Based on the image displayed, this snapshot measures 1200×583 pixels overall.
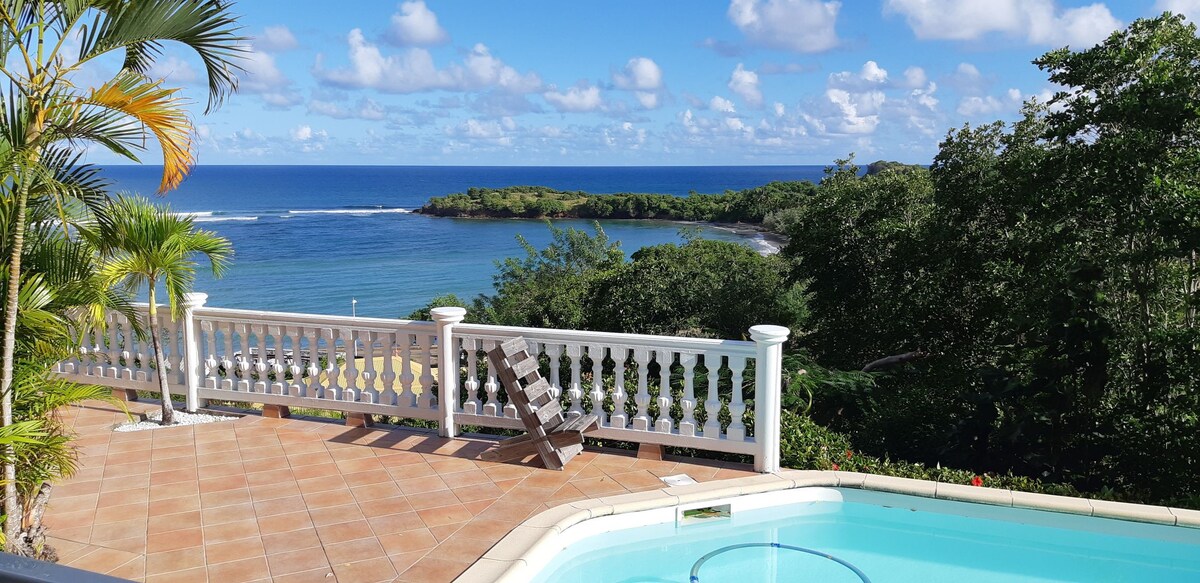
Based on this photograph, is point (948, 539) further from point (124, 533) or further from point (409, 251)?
point (409, 251)

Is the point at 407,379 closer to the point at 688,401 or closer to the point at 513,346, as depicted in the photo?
the point at 513,346

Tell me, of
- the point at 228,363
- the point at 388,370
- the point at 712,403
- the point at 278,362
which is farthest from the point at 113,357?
the point at 712,403

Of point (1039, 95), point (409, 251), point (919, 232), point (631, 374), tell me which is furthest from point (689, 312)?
point (409, 251)

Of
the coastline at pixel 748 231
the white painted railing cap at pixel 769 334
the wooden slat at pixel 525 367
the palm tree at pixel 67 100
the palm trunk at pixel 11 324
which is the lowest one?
the coastline at pixel 748 231

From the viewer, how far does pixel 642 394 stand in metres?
5.54

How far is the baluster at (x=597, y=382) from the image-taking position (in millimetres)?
5531

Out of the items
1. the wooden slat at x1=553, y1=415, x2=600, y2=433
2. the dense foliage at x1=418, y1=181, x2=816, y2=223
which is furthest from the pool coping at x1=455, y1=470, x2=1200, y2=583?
the dense foliage at x1=418, y1=181, x2=816, y2=223

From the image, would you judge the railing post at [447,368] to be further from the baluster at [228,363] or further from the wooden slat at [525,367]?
the baluster at [228,363]

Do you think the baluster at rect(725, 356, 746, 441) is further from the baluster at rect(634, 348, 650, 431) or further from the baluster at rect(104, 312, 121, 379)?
the baluster at rect(104, 312, 121, 379)

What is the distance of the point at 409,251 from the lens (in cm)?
5931

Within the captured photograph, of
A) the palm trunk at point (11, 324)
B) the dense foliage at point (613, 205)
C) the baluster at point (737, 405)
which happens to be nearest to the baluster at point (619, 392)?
the baluster at point (737, 405)

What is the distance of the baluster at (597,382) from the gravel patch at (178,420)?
2.93 m

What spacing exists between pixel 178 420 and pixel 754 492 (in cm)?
440

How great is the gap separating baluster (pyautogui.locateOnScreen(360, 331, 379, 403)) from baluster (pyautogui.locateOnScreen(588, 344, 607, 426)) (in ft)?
5.55
